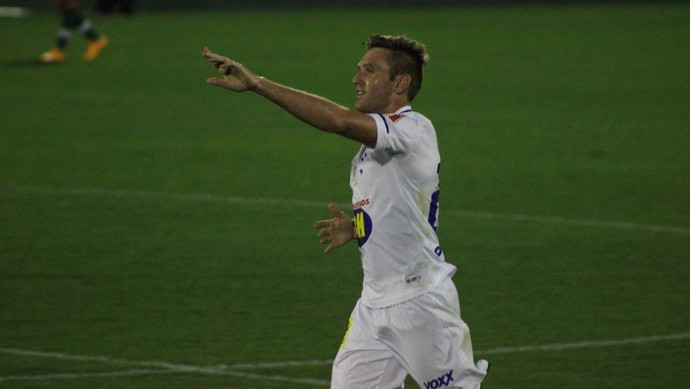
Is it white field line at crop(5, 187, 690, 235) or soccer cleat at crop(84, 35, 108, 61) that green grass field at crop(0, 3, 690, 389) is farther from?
soccer cleat at crop(84, 35, 108, 61)

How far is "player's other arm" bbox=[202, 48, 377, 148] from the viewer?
4.90 meters

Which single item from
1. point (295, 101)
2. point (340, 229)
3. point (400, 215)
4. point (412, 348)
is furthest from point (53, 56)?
point (295, 101)

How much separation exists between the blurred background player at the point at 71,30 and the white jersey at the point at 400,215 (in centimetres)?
1880

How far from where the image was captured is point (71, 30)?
23.8m

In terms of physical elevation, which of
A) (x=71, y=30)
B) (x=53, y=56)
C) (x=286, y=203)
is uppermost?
(x=286, y=203)

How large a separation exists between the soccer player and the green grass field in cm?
193

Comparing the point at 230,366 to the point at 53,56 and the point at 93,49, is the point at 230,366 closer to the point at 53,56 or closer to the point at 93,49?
the point at 53,56

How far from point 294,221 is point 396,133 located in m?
6.77

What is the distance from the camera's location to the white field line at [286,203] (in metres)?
11.5

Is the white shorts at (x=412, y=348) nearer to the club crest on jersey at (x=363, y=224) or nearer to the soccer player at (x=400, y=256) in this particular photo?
the soccer player at (x=400, y=256)

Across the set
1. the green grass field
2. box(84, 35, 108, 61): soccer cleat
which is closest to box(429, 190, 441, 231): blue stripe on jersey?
the green grass field

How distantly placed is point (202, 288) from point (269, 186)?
13.8ft

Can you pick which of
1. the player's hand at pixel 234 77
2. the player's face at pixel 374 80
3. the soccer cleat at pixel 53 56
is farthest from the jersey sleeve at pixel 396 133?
the soccer cleat at pixel 53 56

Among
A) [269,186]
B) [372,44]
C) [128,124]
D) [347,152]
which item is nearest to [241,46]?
[128,124]
